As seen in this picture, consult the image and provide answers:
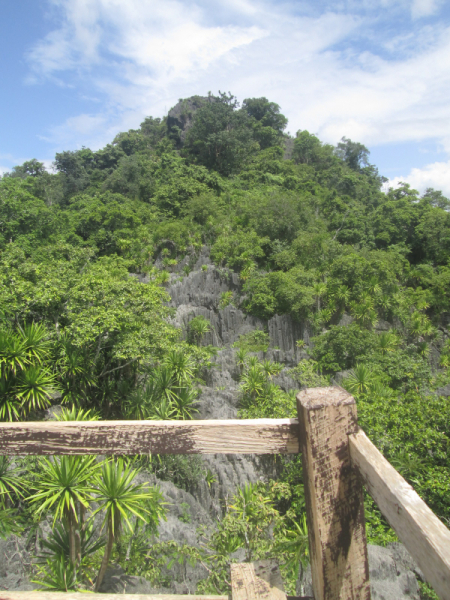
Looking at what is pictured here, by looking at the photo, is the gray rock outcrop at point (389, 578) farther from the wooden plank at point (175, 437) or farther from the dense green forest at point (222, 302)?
the wooden plank at point (175, 437)

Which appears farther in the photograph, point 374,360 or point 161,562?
point 374,360

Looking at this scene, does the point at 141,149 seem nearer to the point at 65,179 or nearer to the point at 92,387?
the point at 65,179

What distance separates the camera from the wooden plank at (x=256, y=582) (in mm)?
1118

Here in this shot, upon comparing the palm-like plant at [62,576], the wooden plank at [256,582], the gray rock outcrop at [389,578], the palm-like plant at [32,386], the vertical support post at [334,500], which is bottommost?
the gray rock outcrop at [389,578]

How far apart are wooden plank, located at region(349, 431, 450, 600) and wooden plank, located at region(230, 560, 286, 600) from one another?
1.43 feet

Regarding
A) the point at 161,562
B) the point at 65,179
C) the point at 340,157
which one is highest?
the point at 340,157

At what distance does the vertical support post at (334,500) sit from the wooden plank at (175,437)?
117mm

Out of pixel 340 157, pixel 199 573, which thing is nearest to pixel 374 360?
pixel 199 573

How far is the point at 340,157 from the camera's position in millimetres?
38844

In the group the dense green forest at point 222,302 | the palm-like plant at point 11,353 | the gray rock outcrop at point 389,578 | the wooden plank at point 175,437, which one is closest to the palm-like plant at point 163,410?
the dense green forest at point 222,302

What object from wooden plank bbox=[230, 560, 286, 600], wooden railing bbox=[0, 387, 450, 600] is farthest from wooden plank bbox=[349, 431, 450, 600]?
wooden plank bbox=[230, 560, 286, 600]

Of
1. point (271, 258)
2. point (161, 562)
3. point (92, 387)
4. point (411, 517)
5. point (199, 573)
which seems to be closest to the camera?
point (411, 517)

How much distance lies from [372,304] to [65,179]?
27.4m

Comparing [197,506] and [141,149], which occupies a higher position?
[141,149]
